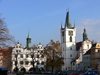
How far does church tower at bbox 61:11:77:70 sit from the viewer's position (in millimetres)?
104312

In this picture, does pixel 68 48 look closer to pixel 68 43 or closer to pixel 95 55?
pixel 68 43

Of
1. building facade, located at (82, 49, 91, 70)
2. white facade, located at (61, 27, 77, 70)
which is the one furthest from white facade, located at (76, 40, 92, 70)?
white facade, located at (61, 27, 77, 70)

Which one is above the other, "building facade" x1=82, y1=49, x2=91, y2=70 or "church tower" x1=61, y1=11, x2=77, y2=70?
"church tower" x1=61, y1=11, x2=77, y2=70

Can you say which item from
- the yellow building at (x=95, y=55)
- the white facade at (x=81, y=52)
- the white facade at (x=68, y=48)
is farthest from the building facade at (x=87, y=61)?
the white facade at (x=68, y=48)

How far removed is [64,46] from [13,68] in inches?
1238

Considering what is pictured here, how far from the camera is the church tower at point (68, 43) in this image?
104 meters

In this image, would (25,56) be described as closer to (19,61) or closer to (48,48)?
(19,61)

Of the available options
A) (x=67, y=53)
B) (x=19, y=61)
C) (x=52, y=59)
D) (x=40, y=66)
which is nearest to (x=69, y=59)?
(x=67, y=53)

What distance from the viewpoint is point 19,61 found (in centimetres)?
8738

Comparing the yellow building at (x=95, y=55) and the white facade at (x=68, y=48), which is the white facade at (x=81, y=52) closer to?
the white facade at (x=68, y=48)

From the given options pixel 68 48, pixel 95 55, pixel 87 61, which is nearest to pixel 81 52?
pixel 68 48

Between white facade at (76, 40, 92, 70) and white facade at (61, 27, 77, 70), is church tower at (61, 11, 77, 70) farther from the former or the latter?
white facade at (76, 40, 92, 70)

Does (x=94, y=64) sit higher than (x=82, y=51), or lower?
lower

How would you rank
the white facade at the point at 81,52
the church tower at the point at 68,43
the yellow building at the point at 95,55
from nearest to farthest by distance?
the yellow building at the point at 95,55 → the white facade at the point at 81,52 → the church tower at the point at 68,43
